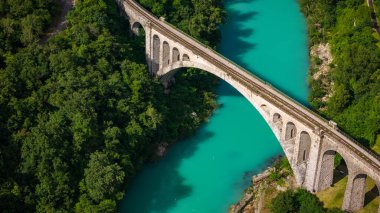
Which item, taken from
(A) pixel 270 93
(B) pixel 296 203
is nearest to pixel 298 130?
(A) pixel 270 93

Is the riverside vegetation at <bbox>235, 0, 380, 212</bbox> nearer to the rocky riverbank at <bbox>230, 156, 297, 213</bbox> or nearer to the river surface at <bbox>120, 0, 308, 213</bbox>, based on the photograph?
the rocky riverbank at <bbox>230, 156, 297, 213</bbox>

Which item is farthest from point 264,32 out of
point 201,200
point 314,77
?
point 201,200

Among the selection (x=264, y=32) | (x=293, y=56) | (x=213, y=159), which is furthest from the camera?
(x=264, y=32)

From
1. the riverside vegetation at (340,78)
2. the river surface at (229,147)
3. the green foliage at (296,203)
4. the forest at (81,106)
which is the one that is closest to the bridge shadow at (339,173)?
the riverside vegetation at (340,78)

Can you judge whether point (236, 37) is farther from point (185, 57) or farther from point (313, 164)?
point (313, 164)

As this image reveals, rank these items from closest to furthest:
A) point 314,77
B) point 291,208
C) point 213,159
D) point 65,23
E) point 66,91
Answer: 1. point 291,208
2. point 66,91
3. point 213,159
4. point 65,23
5. point 314,77

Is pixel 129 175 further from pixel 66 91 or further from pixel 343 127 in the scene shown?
pixel 343 127
